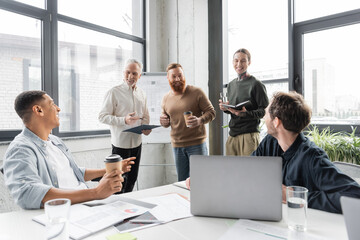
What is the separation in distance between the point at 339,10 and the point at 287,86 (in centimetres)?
92

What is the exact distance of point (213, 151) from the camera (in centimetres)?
360

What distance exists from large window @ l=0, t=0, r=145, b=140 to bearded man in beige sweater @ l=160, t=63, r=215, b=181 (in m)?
1.16

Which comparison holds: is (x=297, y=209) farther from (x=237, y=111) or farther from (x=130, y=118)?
(x=130, y=118)

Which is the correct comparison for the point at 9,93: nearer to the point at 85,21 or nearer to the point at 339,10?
Answer: the point at 85,21

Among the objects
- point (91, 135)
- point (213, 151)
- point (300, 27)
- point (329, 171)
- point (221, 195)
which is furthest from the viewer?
point (213, 151)

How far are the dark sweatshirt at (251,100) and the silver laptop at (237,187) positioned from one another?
1573 millimetres

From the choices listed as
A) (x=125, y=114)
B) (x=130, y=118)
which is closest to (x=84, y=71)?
(x=125, y=114)

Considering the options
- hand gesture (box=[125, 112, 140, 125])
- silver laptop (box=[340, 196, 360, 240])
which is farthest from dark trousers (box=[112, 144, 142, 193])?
silver laptop (box=[340, 196, 360, 240])

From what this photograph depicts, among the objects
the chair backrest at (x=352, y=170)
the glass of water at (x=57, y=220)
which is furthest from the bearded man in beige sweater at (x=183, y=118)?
the glass of water at (x=57, y=220)

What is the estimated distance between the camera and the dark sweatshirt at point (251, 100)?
2510 millimetres

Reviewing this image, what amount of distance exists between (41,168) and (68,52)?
7.05ft

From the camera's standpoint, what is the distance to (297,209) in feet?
2.97

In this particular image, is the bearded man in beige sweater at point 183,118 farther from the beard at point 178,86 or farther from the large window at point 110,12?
the large window at point 110,12

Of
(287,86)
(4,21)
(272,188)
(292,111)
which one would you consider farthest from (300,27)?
(4,21)
